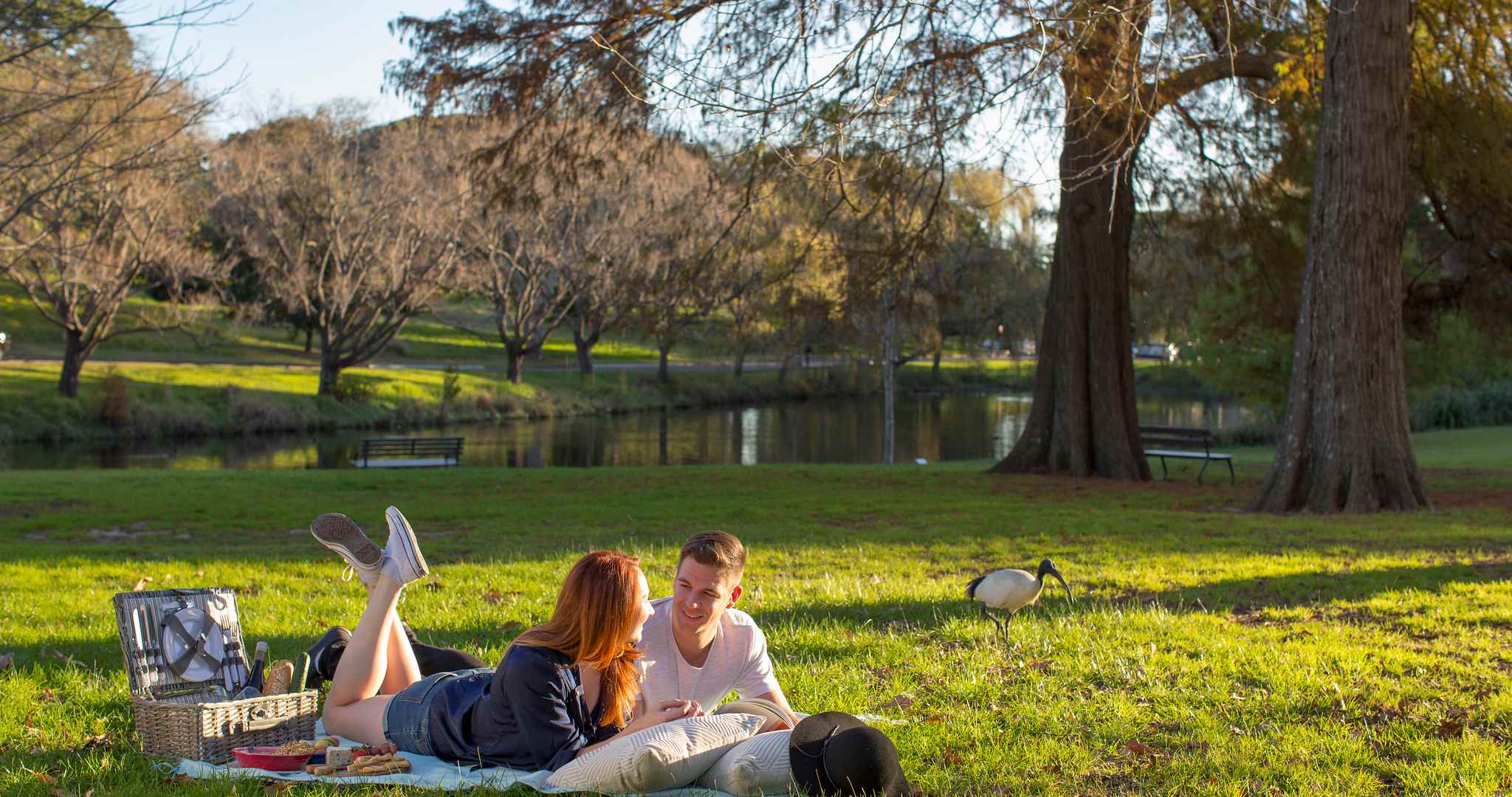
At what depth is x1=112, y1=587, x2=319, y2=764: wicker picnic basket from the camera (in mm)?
4637

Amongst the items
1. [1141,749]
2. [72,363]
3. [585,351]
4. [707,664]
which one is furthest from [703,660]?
[585,351]

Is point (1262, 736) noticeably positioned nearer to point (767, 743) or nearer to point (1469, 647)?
point (767, 743)

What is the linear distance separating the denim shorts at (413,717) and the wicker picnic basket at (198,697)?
379mm

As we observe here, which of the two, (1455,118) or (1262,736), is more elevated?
(1455,118)

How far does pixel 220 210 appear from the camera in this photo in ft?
142

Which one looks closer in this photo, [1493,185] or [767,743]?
[767,743]

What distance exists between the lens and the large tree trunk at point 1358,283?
1391 cm

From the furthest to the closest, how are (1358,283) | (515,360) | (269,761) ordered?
1. (515,360)
2. (1358,283)
3. (269,761)

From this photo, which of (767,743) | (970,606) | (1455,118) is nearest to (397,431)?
(1455,118)

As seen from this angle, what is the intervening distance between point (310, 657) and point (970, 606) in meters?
4.14

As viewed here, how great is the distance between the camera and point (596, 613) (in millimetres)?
4246

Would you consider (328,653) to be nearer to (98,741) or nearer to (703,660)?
(98,741)

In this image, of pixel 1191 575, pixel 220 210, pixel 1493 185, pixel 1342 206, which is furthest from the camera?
pixel 220 210

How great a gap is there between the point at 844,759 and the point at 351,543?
2.17 metres
